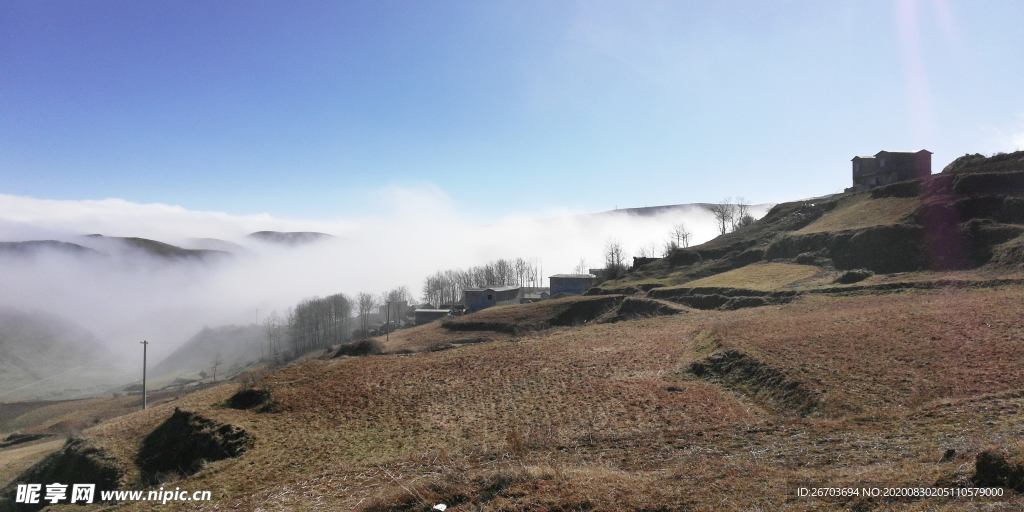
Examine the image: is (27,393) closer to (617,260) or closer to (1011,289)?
(617,260)

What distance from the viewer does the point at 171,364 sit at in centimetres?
10006

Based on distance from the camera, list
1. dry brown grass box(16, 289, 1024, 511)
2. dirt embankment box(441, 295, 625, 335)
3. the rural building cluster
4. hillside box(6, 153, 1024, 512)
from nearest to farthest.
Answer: hillside box(6, 153, 1024, 512)
dry brown grass box(16, 289, 1024, 511)
dirt embankment box(441, 295, 625, 335)
the rural building cluster

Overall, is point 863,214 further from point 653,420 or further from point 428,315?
point 428,315

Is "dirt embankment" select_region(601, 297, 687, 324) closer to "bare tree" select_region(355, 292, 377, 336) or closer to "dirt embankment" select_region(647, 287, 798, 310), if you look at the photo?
"dirt embankment" select_region(647, 287, 798, 310)

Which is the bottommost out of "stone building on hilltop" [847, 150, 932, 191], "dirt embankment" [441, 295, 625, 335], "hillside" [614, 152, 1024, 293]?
"dirt embankment" [441, 295, 625, 335]

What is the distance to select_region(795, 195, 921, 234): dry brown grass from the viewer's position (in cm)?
4456

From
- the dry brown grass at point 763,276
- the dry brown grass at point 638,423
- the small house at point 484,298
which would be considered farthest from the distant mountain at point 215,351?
the dry brown grass at point 763,276

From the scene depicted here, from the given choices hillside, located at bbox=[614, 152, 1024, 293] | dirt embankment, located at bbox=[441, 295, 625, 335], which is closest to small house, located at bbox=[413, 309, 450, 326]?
dirt embankment, located at bbox=[441, 295, 625, 335]

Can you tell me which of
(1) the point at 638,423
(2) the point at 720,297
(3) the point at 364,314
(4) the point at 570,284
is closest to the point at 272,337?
(3) the point at 364,314

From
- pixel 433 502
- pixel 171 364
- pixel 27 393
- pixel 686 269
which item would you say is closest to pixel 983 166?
pixel 686 269

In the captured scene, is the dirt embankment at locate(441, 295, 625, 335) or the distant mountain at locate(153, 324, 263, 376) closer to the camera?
the dirt embankment at locate(441, 295, 625, 335)

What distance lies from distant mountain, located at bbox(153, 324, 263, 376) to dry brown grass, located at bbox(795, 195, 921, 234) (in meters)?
90.3

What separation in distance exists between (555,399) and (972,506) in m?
12.4

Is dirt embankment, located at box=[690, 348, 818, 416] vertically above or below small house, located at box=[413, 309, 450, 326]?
above
